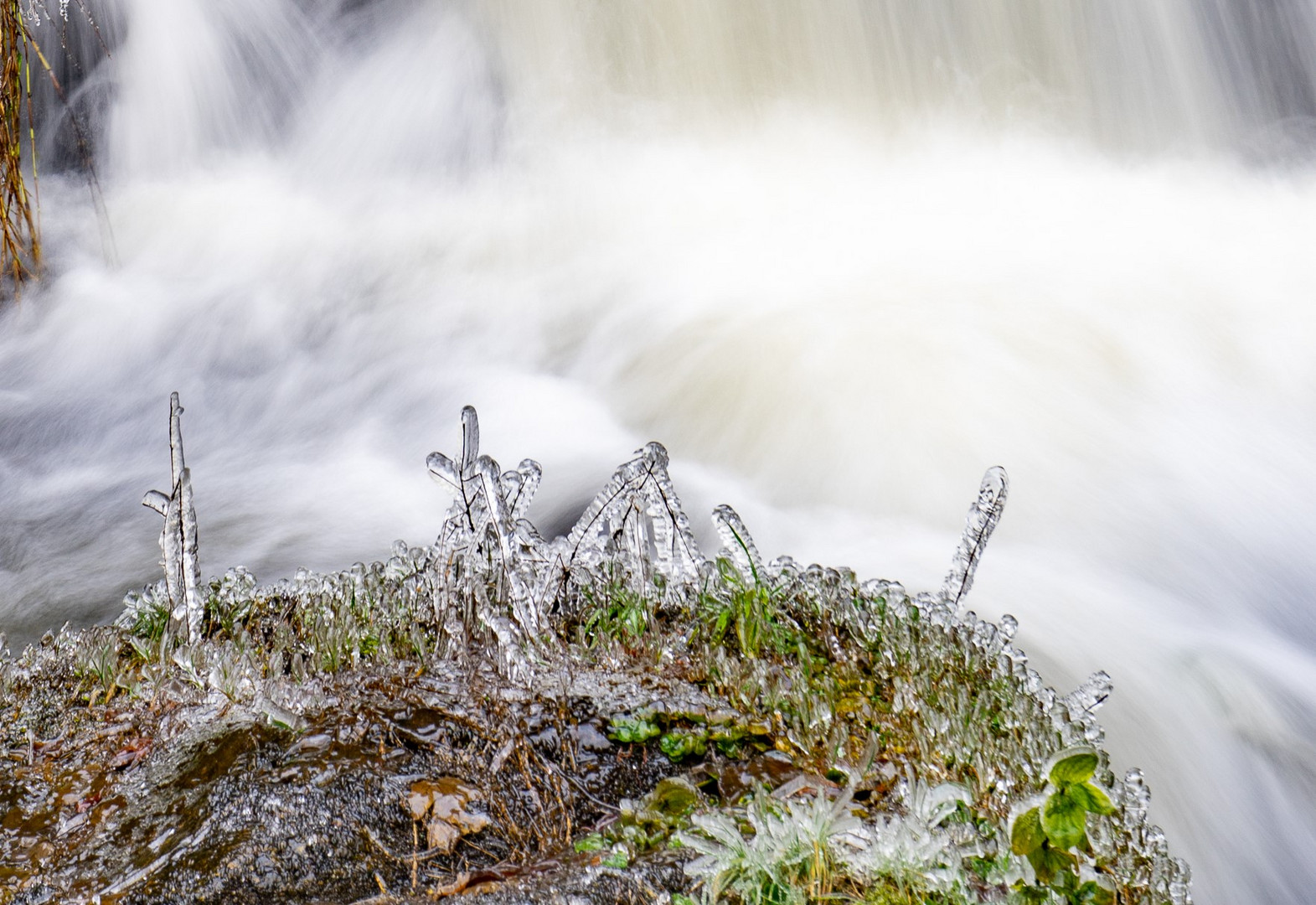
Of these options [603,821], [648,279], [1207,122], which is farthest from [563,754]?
[1207,122]

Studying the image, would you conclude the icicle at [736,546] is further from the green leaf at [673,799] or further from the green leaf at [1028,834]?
the green leaf at [1028,834]

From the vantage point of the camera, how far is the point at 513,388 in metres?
6.83

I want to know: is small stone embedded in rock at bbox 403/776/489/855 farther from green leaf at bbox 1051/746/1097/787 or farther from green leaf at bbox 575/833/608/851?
green leaf at bbox 1051/746/1097/787

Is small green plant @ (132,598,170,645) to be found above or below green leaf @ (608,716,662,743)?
above

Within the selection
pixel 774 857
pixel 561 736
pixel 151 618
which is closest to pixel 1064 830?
pixel 774 857

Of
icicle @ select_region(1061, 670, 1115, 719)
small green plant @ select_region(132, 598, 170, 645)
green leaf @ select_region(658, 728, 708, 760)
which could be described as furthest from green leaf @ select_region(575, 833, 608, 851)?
small green plant @ select_region(132, 598, 170, 645)

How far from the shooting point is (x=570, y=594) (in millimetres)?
3561

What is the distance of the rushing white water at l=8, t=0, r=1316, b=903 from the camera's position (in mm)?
5254

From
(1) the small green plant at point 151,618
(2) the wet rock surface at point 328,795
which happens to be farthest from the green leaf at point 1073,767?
(1) the small green plant at point 151,618

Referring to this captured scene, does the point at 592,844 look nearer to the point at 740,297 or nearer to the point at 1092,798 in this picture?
the point at 1092,798

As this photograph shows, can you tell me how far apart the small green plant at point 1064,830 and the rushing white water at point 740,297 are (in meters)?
1.87

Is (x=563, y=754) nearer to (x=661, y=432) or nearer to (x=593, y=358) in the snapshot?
(x=661, y=432)

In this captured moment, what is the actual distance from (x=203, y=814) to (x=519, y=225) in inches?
240

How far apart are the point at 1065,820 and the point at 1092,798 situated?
0.07 m
